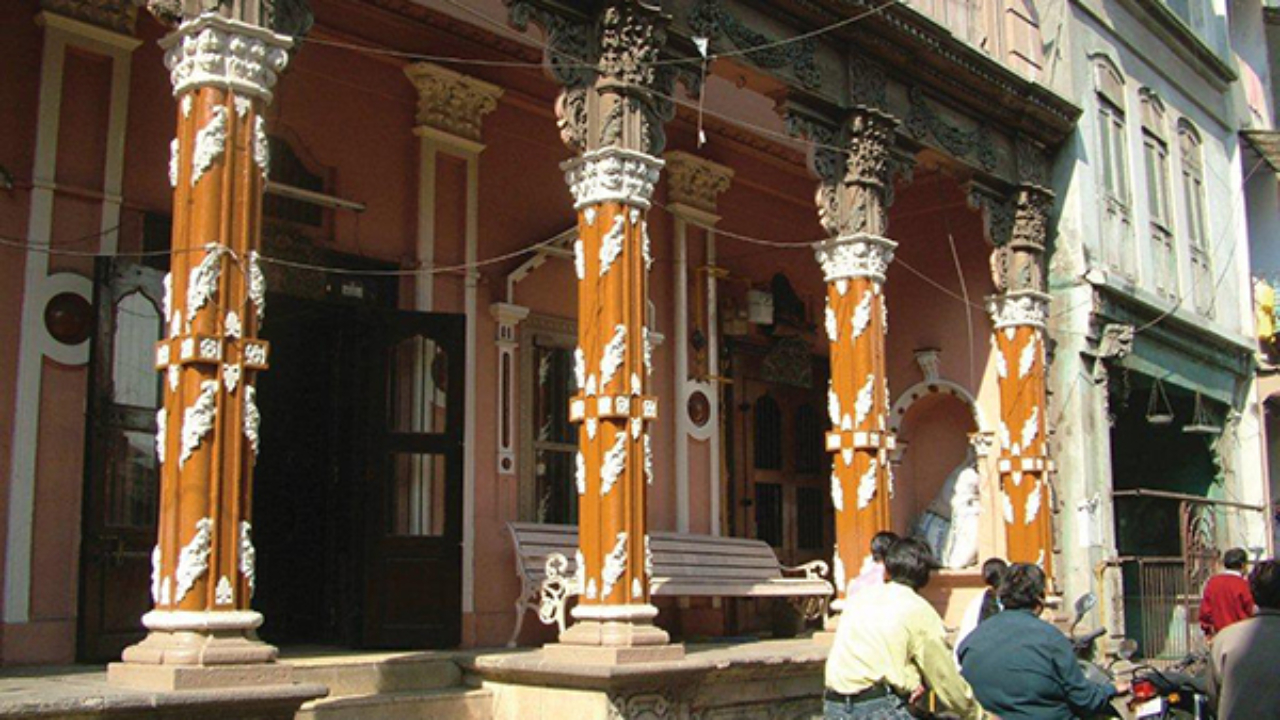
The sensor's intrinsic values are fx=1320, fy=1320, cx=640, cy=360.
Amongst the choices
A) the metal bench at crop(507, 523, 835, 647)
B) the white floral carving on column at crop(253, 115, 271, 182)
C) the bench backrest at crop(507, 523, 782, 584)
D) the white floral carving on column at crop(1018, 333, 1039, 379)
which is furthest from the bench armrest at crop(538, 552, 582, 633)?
the white floral carving on column at crop(1018, 333, 1039, 379)

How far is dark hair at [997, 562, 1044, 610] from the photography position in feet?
18.1

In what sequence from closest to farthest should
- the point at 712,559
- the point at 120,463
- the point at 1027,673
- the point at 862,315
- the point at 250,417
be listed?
the point at 1027,673, the point at 250,417, the point at 120,463, the point at 862,315, the point at 712,559

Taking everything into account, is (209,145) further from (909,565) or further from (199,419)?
(909,565)

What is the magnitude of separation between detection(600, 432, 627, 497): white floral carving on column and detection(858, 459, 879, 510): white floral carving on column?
308 centimetres

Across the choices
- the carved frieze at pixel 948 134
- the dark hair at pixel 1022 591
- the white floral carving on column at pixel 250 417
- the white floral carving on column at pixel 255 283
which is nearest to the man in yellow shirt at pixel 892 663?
the dark hair at pixel 1022 591

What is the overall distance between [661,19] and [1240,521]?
12.1 m

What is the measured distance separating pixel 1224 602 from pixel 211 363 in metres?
6.96

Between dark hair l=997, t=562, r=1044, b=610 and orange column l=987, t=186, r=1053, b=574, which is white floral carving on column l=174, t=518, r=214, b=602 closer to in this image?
dark hair l=997, t=562, r=1044, b=610

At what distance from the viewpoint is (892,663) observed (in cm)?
524

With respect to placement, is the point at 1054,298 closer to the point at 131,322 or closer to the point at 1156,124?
the point at 1156,124

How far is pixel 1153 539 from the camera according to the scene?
59.3 feet

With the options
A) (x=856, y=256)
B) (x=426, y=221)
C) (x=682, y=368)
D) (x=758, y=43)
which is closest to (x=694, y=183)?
(x=682, y=368)

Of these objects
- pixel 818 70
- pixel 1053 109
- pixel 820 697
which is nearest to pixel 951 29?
pixel 1053 109

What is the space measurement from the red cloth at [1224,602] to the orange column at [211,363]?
641 cm
